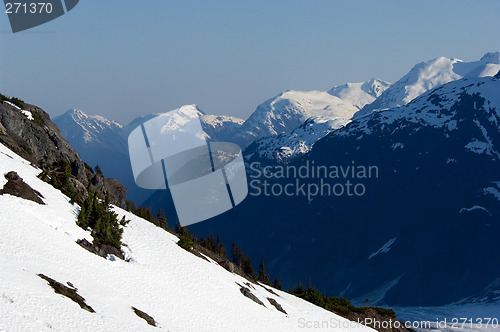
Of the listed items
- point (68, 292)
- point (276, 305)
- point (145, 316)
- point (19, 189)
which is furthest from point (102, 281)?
point (276, 305)

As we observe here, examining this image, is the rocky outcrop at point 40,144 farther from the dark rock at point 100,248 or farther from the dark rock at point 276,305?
the dark rock at point 276,305

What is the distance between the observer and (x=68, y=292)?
3344 cm

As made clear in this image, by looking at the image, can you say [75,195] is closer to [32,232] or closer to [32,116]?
[32,232]

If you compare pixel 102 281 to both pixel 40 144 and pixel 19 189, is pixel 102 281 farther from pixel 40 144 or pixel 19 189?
pixel 40 144

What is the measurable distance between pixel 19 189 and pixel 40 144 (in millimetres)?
28975

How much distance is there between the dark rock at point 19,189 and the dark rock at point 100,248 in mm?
6501

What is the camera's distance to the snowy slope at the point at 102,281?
30000 mm

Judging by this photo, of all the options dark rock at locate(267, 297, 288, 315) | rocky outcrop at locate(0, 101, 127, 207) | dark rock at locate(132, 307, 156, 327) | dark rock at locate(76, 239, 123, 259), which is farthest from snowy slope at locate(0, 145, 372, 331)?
rocky outcrop at locate(0, 101, 127, 207)

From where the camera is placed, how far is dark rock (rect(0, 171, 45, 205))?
151ft

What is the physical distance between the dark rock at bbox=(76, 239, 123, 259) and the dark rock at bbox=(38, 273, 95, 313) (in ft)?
33.7

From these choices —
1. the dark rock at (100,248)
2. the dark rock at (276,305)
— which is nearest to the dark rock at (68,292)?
the dark rock at (100,248)

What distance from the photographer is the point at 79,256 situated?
4153 centimetres

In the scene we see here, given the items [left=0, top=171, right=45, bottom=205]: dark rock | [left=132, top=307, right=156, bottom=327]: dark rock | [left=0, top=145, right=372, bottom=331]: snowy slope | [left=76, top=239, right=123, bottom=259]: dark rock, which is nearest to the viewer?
[left=0, top=145, right=372, bottom=331]: snowy slope

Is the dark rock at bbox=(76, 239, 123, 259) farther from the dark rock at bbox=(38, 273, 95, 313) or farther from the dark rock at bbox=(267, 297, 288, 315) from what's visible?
the dark rock at bbox=(267, 297, 288, 315)
